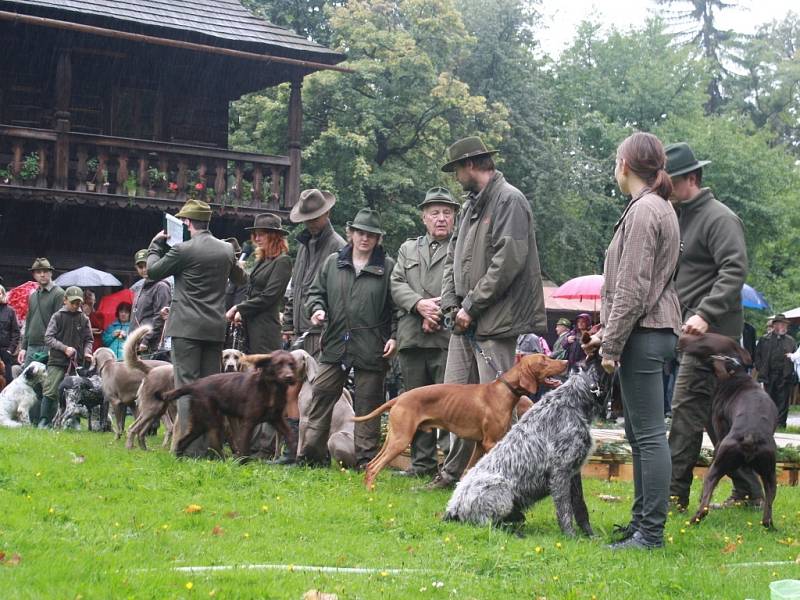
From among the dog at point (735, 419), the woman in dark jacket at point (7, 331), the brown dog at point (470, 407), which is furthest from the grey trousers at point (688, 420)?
the woman in dark jacket at point (7, 331)

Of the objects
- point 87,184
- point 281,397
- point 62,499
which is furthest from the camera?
point 87,184

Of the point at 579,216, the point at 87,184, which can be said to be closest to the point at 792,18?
the point at 579,216

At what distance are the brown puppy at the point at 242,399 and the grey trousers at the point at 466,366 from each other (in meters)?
1.50

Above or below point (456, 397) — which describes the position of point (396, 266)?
above

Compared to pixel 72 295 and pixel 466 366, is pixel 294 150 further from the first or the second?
pixel 466 366

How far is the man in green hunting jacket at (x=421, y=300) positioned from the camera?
896cm

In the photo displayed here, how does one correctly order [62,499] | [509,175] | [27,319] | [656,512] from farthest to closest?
[509,175], [27,319], [62,499], [656,512]

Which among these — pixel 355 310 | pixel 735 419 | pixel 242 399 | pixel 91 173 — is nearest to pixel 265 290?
pixel 355 310

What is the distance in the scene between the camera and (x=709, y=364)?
716 cm

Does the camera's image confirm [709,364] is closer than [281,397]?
Yes

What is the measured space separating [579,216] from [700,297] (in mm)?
Result: 35350

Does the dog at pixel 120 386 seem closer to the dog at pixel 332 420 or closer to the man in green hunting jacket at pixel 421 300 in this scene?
the dog at pixel 332 420

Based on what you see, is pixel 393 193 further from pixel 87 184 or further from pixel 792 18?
pixel 792 18

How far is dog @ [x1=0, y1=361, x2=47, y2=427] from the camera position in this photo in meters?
13.9
